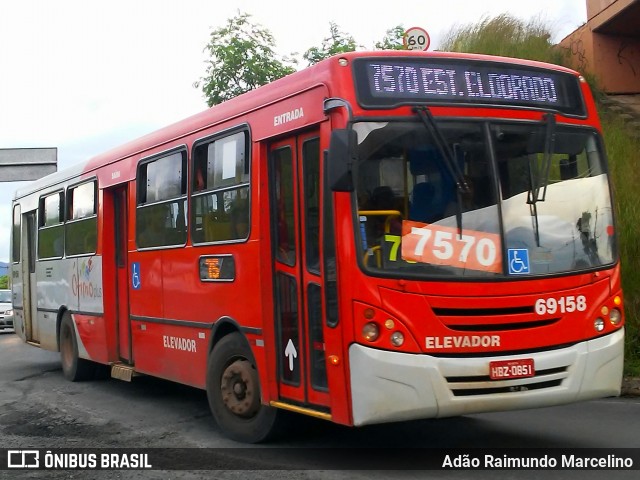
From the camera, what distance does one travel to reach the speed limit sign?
12.9 metres

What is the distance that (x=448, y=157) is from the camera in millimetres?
6422

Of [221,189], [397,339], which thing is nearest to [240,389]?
[221,189]

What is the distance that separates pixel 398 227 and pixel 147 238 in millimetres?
4381

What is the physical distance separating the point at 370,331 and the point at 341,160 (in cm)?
119

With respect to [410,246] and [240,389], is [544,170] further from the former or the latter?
[240,389]

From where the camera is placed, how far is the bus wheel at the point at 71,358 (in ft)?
41.8

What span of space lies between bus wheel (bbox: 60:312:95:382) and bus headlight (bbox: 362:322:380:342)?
7.46 meters

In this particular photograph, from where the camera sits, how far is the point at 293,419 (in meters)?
7.57

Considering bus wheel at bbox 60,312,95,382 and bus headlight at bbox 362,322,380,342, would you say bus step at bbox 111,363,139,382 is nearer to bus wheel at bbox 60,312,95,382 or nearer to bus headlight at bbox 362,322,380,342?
bus wheel at bbox 60,312,95,382

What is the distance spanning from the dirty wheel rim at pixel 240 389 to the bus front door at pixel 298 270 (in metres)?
0.51

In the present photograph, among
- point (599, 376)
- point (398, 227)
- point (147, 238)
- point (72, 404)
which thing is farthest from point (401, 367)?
point (72, 404)

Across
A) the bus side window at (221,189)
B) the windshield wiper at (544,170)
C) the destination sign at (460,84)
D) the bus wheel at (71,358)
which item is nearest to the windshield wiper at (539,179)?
the windshield wiper at (544,170)

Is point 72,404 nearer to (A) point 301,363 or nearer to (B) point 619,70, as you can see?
(A) point 301,363

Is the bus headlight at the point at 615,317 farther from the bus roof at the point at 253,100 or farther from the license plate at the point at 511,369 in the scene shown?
the bus roof at the point at 253,100
